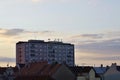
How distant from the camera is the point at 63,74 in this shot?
4636 inches

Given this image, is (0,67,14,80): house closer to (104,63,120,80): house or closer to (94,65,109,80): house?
(94,65,109,80): house

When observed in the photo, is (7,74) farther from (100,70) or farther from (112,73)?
(112,73)

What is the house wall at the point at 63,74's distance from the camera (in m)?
117

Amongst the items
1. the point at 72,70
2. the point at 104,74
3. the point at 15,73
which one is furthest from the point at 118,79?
the point at 15,73

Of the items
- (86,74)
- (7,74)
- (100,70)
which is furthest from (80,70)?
(7,74)

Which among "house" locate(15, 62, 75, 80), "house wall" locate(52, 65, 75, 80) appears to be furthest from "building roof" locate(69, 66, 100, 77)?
"house" locate(15, 62, 75, 80)

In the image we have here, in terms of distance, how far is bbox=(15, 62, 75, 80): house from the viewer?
116931mm

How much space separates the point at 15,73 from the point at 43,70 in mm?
17149

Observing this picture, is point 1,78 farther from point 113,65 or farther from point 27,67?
point 113,65

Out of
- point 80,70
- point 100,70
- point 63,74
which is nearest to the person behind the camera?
point 63,74

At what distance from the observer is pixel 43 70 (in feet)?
404

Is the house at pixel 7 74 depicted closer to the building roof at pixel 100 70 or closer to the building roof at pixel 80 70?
the building roof at pixel 80 70

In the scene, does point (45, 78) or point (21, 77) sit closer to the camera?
point (45, 78)

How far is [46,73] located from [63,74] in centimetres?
492
